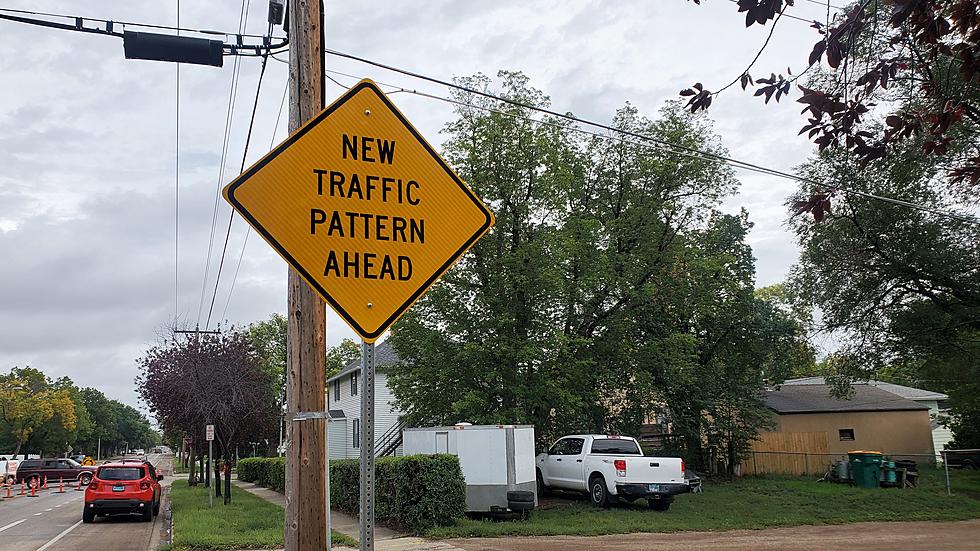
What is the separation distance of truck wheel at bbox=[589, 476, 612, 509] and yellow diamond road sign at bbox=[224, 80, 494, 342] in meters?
17.9

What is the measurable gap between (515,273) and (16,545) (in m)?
14.3

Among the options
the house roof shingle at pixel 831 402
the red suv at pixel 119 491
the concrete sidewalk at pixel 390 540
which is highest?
the house roof shingle at pixel 831 402

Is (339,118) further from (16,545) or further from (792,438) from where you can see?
(792,438)

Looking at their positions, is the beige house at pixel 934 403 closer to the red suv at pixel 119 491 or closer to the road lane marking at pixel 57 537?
the red suv at pixel 119 491

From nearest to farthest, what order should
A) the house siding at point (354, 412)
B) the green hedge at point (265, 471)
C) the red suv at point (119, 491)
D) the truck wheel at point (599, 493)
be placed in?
the truck wheel at point (599, 493), the red suv at point (119, 491), the green hedge at point (265, 471), the house siding at point (354, 412)

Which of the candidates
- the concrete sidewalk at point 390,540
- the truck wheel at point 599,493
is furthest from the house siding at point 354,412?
the concrete sidewalk at point 390,540

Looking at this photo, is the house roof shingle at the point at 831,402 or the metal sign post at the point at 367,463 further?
the house roof shingle at the point at 831,402

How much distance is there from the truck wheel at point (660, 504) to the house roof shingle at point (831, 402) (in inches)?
723

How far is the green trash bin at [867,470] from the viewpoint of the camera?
28.0 metres

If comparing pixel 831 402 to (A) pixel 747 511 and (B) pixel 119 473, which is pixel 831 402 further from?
(B) pixel 119 473

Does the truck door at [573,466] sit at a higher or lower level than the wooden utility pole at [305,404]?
lower

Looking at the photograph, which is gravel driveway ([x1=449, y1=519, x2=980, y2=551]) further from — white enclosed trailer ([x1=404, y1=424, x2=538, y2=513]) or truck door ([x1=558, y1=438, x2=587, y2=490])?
truck door ([x1=558, y1=438, x2=587, y2=490])

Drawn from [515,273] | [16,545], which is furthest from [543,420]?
[16,545]

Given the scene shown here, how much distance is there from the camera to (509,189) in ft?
82.4
